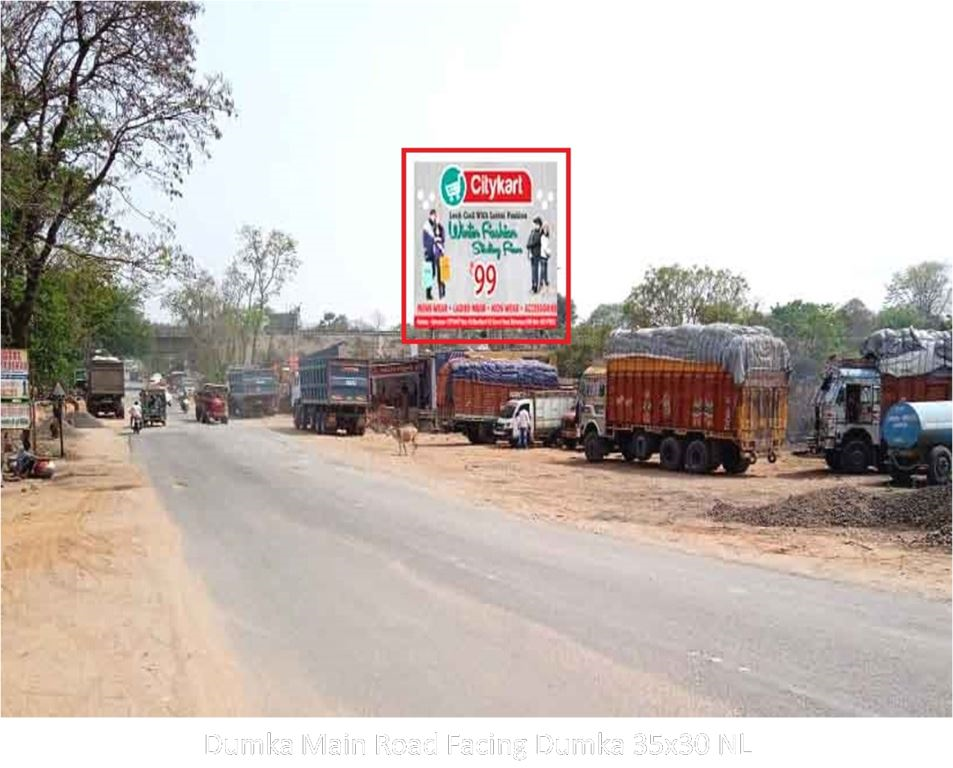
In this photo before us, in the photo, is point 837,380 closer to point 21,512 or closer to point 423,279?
point 423,279

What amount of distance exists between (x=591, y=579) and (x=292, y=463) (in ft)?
54.4

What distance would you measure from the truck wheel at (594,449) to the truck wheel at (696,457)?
364cm

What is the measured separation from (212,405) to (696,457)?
3125 centimetres

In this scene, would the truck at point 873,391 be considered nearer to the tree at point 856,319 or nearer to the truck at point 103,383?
the tree at point 856,319

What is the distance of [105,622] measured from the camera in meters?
8.23

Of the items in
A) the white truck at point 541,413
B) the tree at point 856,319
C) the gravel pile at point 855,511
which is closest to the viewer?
the gravel pile at point 855,511

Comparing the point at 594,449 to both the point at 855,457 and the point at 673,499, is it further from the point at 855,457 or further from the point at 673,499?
the point at 673,499

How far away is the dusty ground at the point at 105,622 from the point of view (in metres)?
6.15

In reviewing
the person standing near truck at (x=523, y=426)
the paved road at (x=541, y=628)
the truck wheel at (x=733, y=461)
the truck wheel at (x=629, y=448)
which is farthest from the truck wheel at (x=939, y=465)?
the person standing near truck at (x=523, y=426)

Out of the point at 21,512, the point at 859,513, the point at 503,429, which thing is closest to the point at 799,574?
the point at 859,513

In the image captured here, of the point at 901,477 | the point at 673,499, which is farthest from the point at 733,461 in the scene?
the point at 673,499

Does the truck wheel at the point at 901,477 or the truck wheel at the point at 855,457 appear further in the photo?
the truck wheel at the point at 855,457

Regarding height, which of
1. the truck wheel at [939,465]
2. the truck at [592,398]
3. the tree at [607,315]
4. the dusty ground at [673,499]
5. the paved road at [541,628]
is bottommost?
the dusty ground at [673,499]

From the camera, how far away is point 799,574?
10.2m
